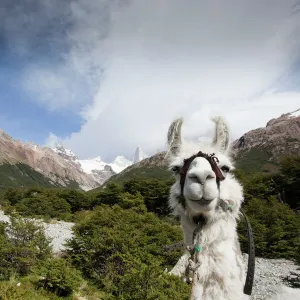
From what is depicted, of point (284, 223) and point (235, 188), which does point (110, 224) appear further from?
point (235, 188)

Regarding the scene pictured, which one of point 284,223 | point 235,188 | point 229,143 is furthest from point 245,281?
point 284,223

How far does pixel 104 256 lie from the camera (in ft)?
40.5

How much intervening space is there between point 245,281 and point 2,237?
12.5m

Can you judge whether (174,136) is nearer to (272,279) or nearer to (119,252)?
(119,252)

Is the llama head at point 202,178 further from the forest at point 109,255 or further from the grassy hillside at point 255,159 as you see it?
the grassy hillside at point 255,159

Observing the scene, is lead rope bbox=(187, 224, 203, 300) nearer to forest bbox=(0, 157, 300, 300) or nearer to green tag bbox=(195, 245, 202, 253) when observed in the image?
green tag bbox=(195, 245, 202, 253)

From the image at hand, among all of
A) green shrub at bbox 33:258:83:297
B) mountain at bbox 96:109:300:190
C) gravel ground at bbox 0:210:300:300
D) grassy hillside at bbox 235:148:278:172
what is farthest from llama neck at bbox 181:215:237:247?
grassy hillside at bbox 235:148:278:172

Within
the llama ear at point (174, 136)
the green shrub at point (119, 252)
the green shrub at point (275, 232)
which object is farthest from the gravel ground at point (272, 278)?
the llama ear at point (174, 136)

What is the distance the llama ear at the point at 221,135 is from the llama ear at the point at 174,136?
0.33m

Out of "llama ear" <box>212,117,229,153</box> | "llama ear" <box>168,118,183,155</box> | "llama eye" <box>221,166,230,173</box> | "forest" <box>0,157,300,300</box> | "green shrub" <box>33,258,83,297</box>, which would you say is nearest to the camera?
"llama eye" <box>221,166,230,173</box>

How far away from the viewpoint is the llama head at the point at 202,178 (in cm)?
194

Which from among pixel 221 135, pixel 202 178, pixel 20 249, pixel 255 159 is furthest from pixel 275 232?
pixel 255 159

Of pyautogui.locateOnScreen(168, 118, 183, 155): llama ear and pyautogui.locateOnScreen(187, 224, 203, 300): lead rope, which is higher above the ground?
pyautogui.locateOnScreen(168, 118, 183, 155): llama ear

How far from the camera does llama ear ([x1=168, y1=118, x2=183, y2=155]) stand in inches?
101
